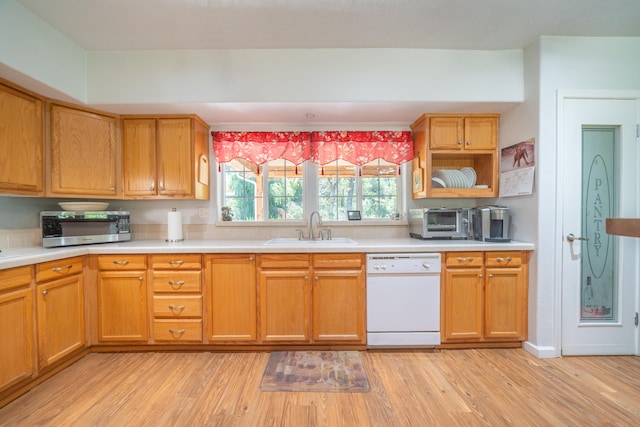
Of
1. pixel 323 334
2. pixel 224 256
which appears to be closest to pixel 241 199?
pixel 224 256

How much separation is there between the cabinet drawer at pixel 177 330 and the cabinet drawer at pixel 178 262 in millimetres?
454

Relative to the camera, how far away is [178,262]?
A: 8.10 feet

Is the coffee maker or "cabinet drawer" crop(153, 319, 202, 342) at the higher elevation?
the coffee maker

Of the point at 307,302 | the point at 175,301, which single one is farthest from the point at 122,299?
the point at 307,302

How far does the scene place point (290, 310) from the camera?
2.48m

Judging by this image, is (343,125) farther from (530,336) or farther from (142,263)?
(530,336)

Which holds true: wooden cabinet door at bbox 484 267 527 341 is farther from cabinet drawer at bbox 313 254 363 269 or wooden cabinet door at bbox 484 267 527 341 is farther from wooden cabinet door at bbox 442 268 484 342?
cabinet drawer at bbox 313 254 363 269

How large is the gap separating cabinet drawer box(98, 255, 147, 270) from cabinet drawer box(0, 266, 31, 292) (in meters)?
0.50

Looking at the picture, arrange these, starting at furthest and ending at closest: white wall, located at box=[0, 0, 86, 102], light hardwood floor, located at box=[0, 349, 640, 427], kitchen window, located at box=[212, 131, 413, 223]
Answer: kitchen window, located at box=[212, 131, 413, 223] < white wall, located at box=[0, 0, 86, 102] < light hardwood floor, located at box=[0, 349, 640, 427]

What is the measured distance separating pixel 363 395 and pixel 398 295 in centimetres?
86

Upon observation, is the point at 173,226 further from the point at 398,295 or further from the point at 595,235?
the point at 595,235

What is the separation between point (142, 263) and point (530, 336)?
11.1ft

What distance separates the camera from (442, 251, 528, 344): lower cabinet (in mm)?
2500

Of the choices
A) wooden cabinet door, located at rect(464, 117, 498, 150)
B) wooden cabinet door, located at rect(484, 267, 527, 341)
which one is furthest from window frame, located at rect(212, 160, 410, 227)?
wooden cabinet door, located at rect(484, 267, 527, 341)
